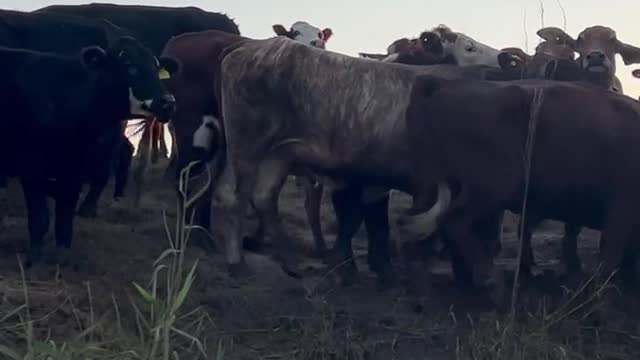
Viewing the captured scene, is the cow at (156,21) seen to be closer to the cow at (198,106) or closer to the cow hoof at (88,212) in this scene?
the cow hoof at (88,212)

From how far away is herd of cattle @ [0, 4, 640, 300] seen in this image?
8.61 metres

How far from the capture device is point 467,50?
14.3 meters

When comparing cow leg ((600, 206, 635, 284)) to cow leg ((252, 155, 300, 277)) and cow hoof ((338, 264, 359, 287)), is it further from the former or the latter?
cow leg ((252, 155, 300, 277))

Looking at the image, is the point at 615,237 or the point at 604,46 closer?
the point at 615,237

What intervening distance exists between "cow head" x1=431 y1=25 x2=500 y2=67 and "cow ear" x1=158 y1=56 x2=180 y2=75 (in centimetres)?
430

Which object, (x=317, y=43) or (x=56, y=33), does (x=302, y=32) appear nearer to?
(x=317, y=43)

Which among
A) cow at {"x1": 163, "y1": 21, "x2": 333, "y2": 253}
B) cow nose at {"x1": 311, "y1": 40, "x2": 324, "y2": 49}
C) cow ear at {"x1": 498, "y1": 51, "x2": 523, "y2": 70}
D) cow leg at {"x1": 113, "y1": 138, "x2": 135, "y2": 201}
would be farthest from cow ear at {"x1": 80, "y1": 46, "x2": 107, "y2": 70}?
cow nose at {"x1": 311, "y1": 40, "x2": 324, "y2": 49}

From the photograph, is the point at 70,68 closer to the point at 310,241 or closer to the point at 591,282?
the point at 310,241

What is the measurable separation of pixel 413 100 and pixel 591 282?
1827 mm

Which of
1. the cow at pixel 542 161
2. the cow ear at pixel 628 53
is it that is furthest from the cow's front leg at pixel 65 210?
the cow ear at pixel 628 53

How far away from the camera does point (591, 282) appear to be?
841cm

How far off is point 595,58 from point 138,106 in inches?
207

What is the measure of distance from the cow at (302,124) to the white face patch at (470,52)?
4.06 m

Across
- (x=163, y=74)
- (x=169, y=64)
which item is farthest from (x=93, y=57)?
(x=169, y=64)
